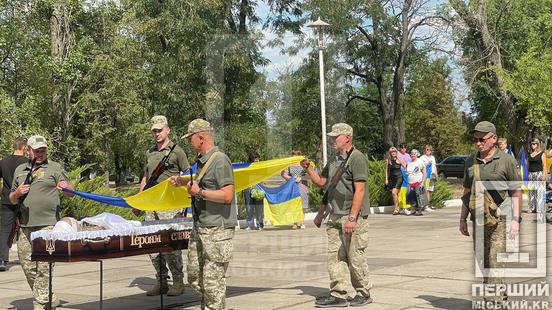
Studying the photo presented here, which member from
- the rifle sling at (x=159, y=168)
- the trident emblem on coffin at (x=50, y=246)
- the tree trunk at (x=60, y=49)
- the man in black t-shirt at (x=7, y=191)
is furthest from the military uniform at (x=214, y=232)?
the tree trunk at (x=60, y=49)

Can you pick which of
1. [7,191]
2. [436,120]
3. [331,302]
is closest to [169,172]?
[331,302]

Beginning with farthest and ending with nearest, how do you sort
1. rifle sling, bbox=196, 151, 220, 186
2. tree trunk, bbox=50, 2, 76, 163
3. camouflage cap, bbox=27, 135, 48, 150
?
1. tree trunk, bbox=50, 2, 76, 163
2. camouflage cap, bbox=27, 135, 48, 150
3. rifle sling, bbox=196, 151, 220, 186

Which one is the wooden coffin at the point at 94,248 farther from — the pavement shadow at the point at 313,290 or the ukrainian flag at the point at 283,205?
the ukrainian flag at the point at 283,205

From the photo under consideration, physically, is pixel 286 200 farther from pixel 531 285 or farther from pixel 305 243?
pixel 531 285

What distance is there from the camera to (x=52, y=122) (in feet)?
131

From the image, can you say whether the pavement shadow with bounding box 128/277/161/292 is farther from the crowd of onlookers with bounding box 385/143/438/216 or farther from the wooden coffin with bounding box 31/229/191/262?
the crowd of onlookers with bounding box 385/143/438/216

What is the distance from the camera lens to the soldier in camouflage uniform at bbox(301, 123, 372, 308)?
28.3ft

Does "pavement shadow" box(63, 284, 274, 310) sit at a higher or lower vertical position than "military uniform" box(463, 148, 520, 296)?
lower

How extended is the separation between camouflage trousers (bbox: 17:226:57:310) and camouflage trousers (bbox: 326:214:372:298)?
10.6 ft

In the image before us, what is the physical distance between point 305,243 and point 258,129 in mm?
16758

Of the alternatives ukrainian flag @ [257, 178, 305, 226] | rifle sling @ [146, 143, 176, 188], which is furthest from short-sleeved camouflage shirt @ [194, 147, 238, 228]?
ukrainian flag @ [257, 178, 305, 226]

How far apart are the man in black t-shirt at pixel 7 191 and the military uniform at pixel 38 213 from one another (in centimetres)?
327

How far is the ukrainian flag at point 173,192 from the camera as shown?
888 centimetres

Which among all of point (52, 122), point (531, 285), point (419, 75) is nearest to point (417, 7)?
point (419, 75)
